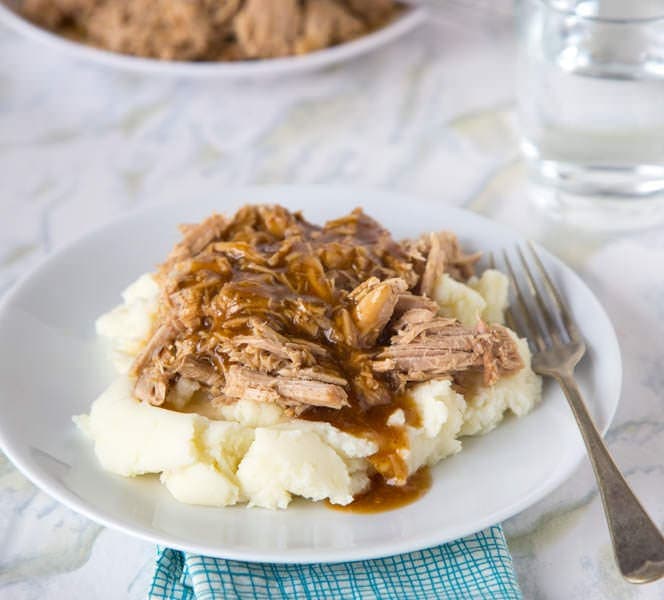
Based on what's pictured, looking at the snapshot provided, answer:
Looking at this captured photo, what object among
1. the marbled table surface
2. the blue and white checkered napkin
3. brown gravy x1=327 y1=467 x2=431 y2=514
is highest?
brown gravy x1=327 y1=467 x2=431 y2=514

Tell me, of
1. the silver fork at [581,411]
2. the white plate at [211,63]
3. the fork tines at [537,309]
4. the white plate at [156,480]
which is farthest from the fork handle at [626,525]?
the white plate at [211,63]

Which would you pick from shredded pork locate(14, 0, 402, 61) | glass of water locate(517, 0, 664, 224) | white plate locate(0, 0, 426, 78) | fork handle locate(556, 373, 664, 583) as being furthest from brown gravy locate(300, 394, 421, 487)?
shredded pork locate(14, 0, 402, 61)

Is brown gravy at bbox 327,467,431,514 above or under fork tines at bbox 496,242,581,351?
under

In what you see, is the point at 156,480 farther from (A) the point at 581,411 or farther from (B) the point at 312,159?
(B) the point at 312,159

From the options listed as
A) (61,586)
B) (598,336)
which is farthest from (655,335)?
(61,586)

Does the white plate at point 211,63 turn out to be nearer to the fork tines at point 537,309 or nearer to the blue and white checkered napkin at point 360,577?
the fork tines at point 537,309

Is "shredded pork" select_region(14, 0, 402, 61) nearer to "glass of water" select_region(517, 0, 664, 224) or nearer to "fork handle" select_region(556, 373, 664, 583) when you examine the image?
"glass of water" select_region(517, 0, 664, 224)

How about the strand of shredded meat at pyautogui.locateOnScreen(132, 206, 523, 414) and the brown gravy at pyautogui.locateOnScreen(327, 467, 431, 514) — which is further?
the strand of shredded meat at pyautogui.locateOnScreen(132, 206, 523, 414)
